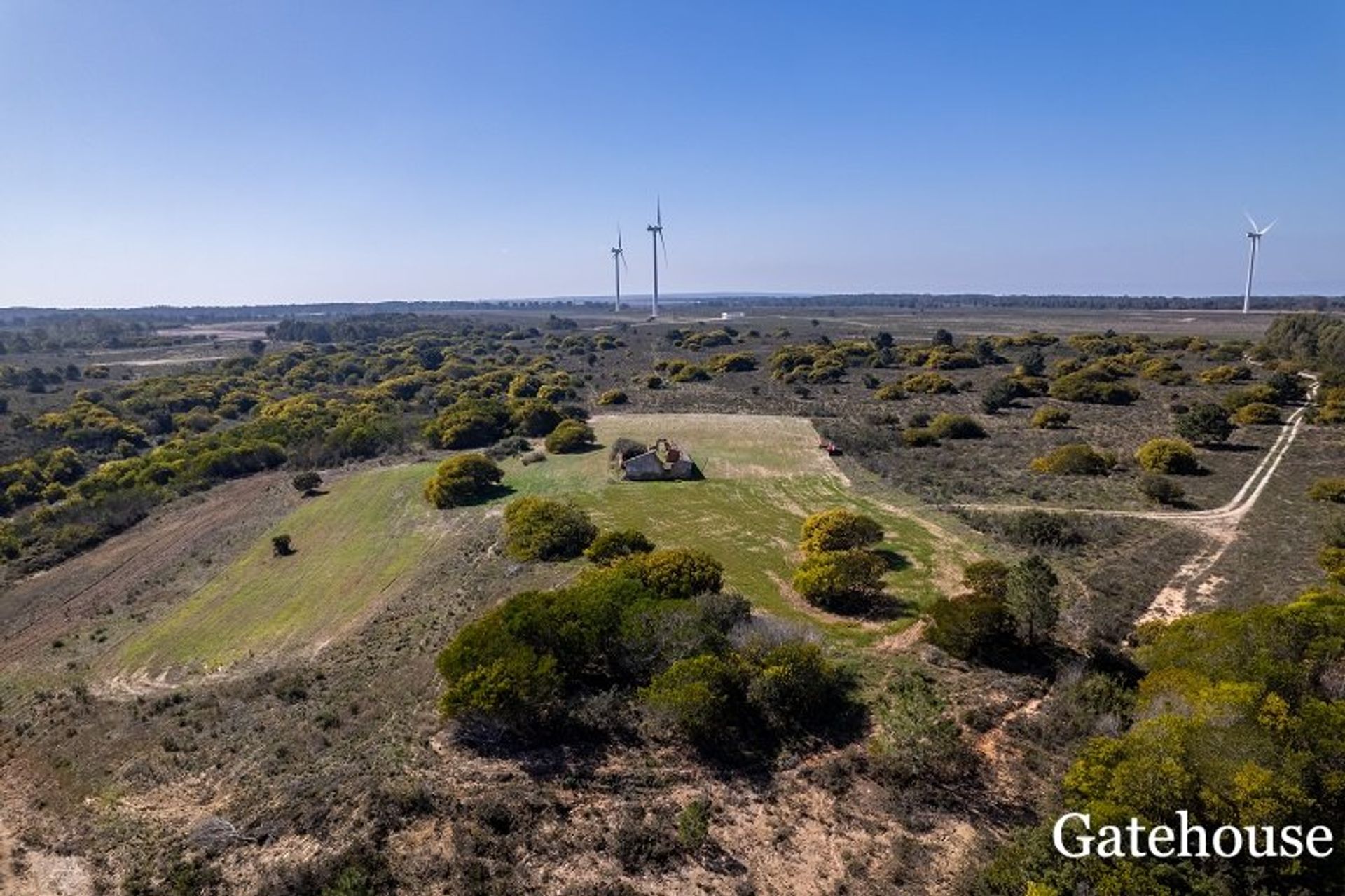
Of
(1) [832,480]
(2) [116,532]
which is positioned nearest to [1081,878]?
(1) [832,480]

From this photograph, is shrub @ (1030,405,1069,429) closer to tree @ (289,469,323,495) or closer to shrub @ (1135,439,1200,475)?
shrub @ (1135,439,1200,475)

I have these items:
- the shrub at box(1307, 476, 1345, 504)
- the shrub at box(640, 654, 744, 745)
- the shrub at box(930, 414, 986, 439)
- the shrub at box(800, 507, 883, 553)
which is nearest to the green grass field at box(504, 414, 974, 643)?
the shrub at box(800, 507, 883, 553)

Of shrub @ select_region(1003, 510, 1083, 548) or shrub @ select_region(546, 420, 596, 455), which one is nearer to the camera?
shrub @ select_region(1003, 510, 1083, 548)

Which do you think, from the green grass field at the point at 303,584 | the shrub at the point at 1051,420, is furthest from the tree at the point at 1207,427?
the green grass field at the point at 303,584

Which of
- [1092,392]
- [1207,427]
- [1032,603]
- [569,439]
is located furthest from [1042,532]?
[1092,392]

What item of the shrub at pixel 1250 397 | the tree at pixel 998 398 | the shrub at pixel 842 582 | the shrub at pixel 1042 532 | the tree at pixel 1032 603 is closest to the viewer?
the tree at pixel 1032 603

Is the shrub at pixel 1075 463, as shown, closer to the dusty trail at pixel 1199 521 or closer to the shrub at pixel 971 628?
the dusty trail at pixel 1199 521
